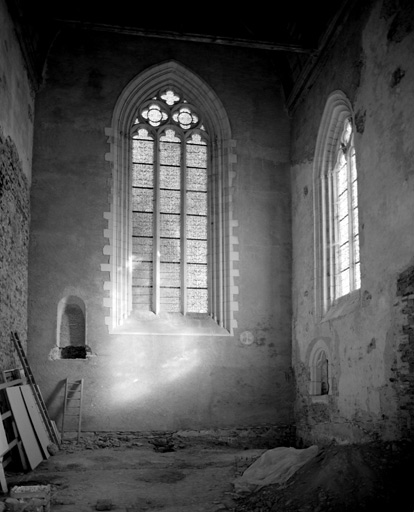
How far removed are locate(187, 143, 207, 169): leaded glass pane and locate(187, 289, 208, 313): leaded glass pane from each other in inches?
88.1

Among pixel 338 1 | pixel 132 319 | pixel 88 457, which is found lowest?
pixel 88 457

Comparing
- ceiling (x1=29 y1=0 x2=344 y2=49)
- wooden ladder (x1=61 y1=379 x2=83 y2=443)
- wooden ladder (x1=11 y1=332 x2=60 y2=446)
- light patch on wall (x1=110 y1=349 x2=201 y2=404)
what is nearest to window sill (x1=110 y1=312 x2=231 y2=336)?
light patch on wall (x1=110 y1=349 x2=201 y2=404)

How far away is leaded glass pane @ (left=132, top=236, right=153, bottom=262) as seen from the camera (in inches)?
426

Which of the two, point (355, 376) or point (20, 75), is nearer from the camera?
point (355, 376)

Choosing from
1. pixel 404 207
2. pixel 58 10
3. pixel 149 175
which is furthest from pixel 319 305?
pixel 58 10

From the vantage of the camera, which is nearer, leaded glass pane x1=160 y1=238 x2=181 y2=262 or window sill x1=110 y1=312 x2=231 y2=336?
window sill x1=110 y1=312 x2=231 y2=336

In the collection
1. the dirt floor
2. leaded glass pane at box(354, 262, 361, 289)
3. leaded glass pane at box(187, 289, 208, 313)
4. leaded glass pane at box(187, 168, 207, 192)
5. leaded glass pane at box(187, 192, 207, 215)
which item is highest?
leaded glass pane at box(187, 168, 207, 192)

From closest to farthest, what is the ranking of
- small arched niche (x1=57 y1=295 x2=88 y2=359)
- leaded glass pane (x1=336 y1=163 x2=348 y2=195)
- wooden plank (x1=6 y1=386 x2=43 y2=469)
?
wooden plank (x1=6 y1=386 x2=43 y2=469) < leaded glass pane (x1=336 y1=163 x2=348 y2=195) < small arched niche (x1=57 y1=295 x2=88 y2=359)

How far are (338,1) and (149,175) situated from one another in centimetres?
415

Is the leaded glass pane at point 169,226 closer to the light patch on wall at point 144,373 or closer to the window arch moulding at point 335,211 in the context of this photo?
the light patch on wall at point 144,373

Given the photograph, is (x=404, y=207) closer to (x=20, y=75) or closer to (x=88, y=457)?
(x=88, y=457)

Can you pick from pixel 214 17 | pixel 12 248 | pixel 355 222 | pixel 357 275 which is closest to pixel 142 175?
pixel 214 17

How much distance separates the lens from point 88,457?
8.68 metres

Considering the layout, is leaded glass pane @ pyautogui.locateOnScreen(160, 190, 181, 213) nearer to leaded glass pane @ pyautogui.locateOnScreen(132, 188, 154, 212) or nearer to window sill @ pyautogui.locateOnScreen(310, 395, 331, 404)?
leaded glass pane @ pyautogui.locateOnScreen(132, 188, 154, 212)
